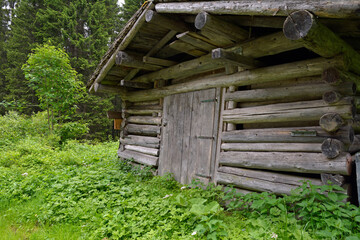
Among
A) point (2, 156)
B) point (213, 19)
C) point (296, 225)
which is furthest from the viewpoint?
point (2, 156)

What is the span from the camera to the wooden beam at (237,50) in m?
3.60

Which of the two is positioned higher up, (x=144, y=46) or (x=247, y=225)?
(x=144, y=46)

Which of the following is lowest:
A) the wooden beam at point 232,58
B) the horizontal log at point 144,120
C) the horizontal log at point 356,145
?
the horizontal log at point 356,145

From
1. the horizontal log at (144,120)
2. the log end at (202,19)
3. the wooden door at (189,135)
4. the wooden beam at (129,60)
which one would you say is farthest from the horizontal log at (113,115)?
the log end at (202,19)

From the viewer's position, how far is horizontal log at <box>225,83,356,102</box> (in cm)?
333

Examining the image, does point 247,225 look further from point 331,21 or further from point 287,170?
point 331,21

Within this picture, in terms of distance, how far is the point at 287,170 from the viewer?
147 inches

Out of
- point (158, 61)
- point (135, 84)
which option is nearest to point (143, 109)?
point (135, 84)

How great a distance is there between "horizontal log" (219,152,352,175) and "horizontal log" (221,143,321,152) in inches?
2.5

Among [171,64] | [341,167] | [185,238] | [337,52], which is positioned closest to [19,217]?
[185,238]

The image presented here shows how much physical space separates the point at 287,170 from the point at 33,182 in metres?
5.51

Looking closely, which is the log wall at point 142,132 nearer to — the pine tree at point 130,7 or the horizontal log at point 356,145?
the horizontal log at point 356,145

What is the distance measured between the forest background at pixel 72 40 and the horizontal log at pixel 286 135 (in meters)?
13.0

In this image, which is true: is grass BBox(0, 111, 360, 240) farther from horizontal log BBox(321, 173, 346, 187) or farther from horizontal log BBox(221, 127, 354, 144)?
horizontal log BBox(221, 127, 354, 144)
